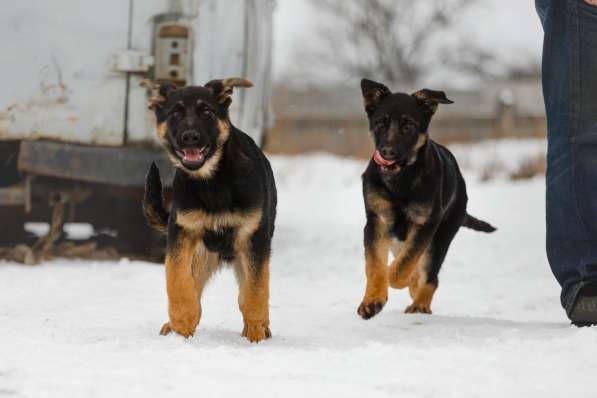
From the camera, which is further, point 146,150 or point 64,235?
point 64,235

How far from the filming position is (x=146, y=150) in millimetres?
7113

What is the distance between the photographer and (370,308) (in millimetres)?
5195

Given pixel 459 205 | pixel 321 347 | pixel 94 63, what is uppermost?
pixel 94 63

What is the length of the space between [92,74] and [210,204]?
2.81m

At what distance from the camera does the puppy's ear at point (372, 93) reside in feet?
18.4

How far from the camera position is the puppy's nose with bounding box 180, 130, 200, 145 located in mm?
4465

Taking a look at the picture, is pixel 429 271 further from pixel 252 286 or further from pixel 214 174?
pixel 214 174

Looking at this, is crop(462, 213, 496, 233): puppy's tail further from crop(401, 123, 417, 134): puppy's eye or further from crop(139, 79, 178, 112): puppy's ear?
crop(139, 79, 178, 112): puppy's ear

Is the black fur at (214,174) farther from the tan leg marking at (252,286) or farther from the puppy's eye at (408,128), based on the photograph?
the puppy's eye at (408,128)

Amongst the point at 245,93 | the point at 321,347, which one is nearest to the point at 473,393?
the point at 321,347

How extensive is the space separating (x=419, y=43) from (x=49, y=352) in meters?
40.2

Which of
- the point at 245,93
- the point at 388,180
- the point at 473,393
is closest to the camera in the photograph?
the point at 473,393

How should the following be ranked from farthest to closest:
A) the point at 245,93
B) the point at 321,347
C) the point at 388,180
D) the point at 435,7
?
1. the point at 435,7
2. the point at 245,93
3. the point at 388,180
4. the point at 321,347

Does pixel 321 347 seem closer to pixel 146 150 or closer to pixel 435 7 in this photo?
pixel 146 150
